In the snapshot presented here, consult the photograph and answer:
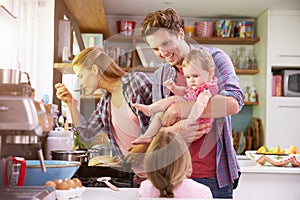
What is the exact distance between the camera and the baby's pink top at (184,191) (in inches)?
86.0

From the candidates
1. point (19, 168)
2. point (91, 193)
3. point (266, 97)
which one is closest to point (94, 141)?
point (91, 193)

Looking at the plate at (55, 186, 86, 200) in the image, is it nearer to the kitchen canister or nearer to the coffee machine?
the coffee machine

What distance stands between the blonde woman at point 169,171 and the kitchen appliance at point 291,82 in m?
2.41

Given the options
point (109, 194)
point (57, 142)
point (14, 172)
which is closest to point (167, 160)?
point (109, 194)

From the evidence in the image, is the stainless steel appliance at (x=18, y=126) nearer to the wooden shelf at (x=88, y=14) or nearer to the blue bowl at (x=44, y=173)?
the blue bowl at (x=44, y=173)

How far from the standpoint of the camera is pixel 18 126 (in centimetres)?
121

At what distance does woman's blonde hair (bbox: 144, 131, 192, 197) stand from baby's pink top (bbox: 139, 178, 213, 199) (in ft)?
0.12

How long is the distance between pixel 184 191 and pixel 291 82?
2.65 meters

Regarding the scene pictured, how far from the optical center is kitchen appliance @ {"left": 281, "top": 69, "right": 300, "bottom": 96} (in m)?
4.54

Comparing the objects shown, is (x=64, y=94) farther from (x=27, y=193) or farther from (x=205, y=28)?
(x=205, y=28)

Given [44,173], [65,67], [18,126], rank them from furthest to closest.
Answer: [65,67], [44,173], [18,126]

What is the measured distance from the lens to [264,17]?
4.59 metres

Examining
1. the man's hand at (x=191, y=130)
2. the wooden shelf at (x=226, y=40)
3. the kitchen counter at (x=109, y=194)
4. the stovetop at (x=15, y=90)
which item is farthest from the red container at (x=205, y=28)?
the stovetop at (x=15, y=90)

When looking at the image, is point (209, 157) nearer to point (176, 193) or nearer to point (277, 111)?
point (176, 193)
